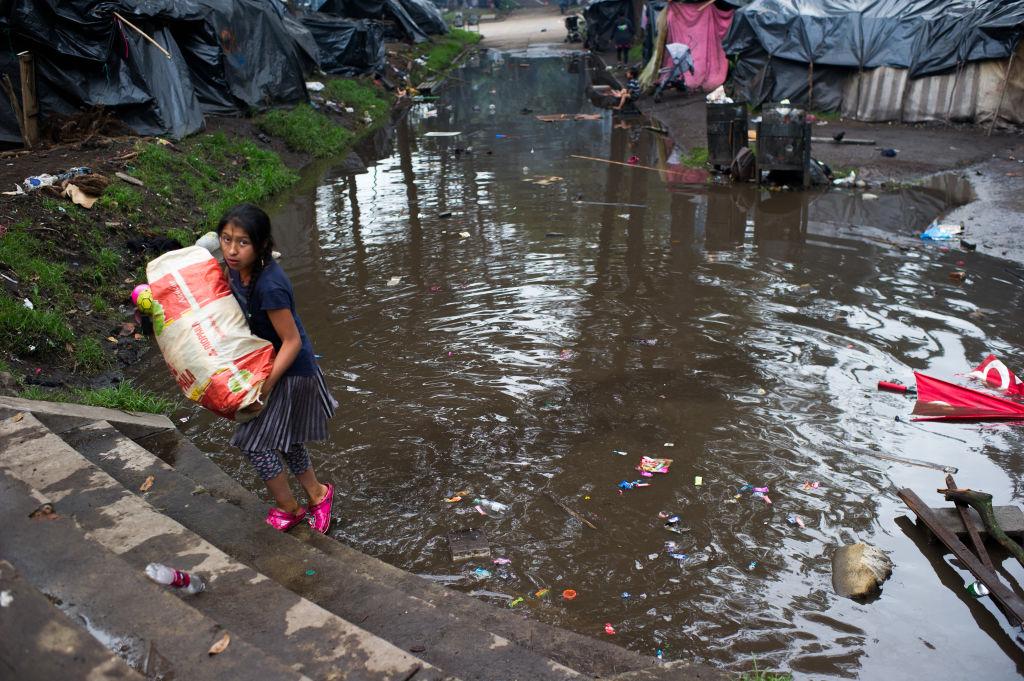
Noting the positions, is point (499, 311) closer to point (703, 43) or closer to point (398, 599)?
point (398, 599)

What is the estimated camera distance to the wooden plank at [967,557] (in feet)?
11.6

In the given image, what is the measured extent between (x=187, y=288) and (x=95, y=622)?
1409mm

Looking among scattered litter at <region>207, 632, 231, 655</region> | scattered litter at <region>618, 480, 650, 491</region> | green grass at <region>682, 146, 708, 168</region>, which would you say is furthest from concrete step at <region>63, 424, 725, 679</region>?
green grass at <region>682, 146, 708, 168</region>

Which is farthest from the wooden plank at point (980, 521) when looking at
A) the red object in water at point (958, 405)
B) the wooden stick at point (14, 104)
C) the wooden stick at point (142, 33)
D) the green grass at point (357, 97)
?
the green grass at point (357, 97)

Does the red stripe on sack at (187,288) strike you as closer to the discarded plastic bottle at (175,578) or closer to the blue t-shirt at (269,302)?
the blue t-shirt at (269,302)

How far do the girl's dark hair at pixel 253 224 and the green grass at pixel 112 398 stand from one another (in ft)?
7.54

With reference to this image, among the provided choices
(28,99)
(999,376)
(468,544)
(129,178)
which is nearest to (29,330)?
(468,544)

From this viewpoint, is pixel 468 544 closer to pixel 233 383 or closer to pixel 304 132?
pixel 233 383

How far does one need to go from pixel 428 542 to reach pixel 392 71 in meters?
22.6

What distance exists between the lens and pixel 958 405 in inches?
211

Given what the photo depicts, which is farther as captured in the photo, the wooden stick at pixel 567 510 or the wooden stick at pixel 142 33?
the wooden stick at pixel 142 33

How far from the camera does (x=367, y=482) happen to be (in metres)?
4.78

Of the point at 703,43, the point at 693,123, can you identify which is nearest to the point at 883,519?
the point at 693,123

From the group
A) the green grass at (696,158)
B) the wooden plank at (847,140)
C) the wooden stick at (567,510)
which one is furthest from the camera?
the wooden plank at (847,140)
